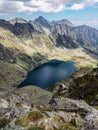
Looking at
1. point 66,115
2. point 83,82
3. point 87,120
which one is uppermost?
point 87,120

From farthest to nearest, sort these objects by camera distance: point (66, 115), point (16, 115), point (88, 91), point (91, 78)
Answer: point (91, 78), point (88, 91), point (66, 115), point (16, 115)

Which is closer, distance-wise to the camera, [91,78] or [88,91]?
[88,91]

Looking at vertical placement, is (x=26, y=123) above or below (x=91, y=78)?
above

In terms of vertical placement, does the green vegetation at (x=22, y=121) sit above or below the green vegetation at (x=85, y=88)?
above

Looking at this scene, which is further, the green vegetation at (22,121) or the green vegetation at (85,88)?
the green vegetation at (85,88)

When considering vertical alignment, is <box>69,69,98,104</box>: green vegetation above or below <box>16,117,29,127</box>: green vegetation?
below

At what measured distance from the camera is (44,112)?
116ft

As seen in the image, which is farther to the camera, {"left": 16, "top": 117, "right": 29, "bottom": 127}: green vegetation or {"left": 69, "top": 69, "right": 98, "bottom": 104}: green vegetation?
{"left": 69, "top": 69, "right": 98, "bottom": 104}: green vegetation

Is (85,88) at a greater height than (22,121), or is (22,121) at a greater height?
(22,121)

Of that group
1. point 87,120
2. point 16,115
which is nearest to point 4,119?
point 16,115

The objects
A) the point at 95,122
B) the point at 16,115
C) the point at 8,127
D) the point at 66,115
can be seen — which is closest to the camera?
the point at 95,122

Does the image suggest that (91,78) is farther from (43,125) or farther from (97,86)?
(43,125)

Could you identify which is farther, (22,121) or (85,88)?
(85,88)

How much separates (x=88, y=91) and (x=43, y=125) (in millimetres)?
88871
